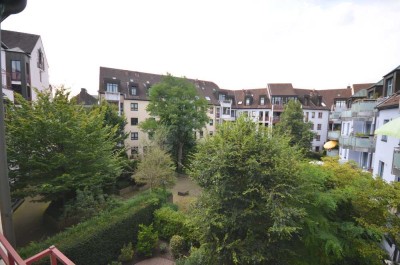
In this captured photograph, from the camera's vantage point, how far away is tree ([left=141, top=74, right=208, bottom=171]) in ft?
78.4

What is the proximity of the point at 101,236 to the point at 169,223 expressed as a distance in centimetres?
371

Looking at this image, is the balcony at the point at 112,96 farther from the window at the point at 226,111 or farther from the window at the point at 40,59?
the window at the point at 226,111

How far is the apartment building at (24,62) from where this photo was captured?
1927 cm

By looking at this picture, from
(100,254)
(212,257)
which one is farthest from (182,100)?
(212,257)

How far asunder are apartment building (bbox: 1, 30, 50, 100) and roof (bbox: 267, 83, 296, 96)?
35.8 metres

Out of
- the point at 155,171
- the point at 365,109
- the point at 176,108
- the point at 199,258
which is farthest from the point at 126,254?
the point at 365,109

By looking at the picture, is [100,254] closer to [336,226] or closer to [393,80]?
[336,226]

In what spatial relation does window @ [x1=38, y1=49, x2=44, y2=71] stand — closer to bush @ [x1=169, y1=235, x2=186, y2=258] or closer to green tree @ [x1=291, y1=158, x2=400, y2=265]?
bush @ [x1=169, y1=235, x2=186, y2=258]

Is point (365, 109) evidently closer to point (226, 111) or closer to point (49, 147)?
point (49, 147)

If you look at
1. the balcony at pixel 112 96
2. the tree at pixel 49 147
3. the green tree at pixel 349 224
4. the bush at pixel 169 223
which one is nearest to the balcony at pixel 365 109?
the green tree at pixel 349 224

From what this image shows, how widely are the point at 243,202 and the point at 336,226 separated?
3131 millimetres

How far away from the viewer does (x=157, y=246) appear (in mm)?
11406

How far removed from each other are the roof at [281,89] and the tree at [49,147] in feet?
120

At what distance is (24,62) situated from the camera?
1975 centimetres
